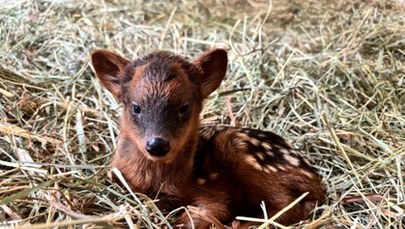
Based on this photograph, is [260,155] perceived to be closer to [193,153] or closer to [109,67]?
[193,153]

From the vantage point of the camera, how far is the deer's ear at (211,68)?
3.49 metres

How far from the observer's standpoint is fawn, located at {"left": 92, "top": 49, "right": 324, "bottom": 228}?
309cm

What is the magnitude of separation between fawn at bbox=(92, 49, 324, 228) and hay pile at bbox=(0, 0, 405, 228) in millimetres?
173

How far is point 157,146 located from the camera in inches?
117

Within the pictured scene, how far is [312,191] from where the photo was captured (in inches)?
133

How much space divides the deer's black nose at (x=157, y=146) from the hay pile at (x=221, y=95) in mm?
239

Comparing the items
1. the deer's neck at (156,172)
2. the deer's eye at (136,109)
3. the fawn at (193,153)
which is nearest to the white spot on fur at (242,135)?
the fawn at (193,153)

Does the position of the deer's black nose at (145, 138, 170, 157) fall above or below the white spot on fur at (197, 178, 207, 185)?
above

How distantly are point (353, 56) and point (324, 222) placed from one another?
2.30 meters

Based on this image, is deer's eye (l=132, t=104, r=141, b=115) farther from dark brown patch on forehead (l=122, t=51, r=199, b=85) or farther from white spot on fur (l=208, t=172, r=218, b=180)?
white spot on fur (l=208, t=172, r=218, b=180)

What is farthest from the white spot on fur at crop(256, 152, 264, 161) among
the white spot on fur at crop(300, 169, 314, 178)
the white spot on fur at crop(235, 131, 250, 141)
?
the white spot on fur at crop(300, 169, 314, 178)

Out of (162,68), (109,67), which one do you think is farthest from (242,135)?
(109,67)

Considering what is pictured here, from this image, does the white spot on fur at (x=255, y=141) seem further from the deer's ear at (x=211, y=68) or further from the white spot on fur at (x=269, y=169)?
the deer's ear at (x=211, y=68)

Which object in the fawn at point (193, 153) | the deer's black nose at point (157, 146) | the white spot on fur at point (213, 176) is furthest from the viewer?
the white spot on fur at point (213, 176)
